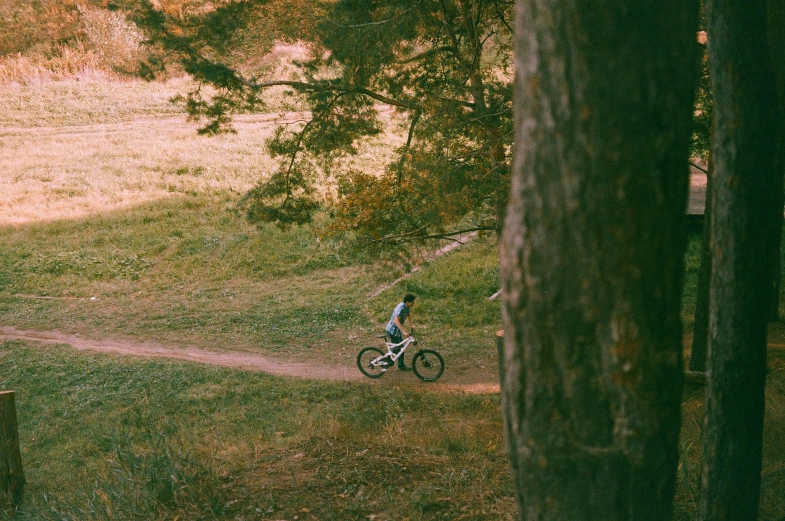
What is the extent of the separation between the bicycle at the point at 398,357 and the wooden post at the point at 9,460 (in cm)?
740

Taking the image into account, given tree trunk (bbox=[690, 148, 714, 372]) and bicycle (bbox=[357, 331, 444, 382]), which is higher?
tree trunk (bbox=[690, 148, 714, 372])

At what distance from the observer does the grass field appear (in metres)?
4.84

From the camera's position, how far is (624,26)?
82.0 inches

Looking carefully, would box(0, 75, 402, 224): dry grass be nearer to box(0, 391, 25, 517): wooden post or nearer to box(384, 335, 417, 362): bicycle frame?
box(384, 335, 417, 362): bicycle frame

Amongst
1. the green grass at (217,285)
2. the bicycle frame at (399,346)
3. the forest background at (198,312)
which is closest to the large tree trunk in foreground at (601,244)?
the forest background at (198,312)

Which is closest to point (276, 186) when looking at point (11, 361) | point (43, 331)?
point (11, 361)

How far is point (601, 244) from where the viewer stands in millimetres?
2123

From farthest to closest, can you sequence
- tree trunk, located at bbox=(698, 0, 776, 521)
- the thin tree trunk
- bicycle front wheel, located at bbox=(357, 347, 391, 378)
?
bicycle front wheel, located at bbox=(357, 347, 391, 378)
the thin tree trunk
tree trunk, located at bbox=(698, 0, 776, 521)

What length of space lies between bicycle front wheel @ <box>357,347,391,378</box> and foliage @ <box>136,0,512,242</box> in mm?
2737

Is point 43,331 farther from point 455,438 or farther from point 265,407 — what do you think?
point 455,438

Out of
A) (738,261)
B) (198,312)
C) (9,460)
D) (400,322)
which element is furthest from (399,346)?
(738,261)

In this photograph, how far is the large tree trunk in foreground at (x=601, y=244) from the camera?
210cm

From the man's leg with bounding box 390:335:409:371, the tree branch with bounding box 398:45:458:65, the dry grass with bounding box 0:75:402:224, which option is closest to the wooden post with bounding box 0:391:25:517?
the tree branch with bounding box 398:45:458:65

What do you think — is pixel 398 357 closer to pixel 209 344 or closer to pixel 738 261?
pixel 209 344
